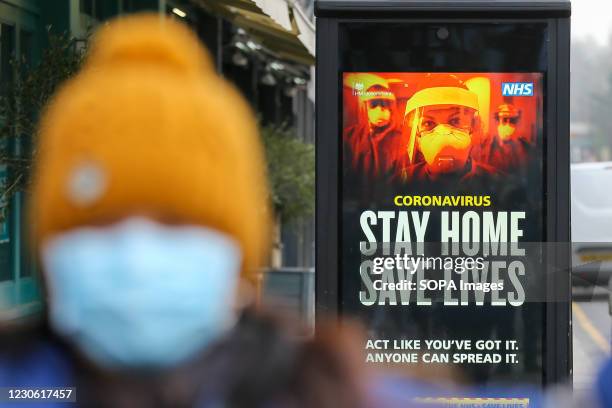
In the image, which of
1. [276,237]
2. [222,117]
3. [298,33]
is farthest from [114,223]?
[276,237]

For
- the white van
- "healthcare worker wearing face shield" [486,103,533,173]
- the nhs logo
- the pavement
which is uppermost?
the nhs logo

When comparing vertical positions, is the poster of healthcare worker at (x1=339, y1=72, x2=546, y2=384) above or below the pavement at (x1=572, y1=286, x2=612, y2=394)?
above

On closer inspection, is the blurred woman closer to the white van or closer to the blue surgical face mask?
the blue surgical face mask

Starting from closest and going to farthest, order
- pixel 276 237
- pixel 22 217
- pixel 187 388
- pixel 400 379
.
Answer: pixel 187 388, pixel 400 379, pixel 22 217, pixel 276 237

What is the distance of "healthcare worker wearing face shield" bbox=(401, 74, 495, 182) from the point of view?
19.4ft

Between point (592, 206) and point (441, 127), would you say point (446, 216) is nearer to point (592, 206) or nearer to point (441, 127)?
point (441, 127)

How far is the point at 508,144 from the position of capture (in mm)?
5938

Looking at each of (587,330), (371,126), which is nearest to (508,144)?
(371,126)

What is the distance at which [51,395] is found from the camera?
1543 millimetres

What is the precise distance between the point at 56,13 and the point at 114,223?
8937 millimetres

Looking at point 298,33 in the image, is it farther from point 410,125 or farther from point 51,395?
point 51,395

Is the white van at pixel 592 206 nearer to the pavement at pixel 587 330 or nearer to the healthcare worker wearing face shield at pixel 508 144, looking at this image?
the pavement at pixel 587 330

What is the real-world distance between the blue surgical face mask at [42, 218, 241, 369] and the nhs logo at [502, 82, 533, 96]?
4606 mm

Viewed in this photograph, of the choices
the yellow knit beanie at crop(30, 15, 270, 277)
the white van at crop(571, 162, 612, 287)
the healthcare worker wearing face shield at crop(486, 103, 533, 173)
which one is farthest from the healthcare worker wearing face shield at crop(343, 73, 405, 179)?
the white van at crop(571, 162, 612, 287)
